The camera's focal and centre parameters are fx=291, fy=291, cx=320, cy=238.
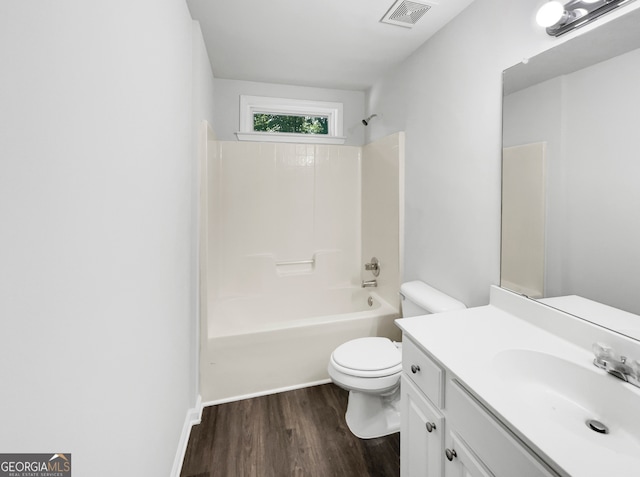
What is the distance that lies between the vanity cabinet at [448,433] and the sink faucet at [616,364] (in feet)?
1.49

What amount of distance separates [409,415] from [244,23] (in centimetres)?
229

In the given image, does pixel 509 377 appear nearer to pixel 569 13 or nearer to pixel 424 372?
pixel 424 372

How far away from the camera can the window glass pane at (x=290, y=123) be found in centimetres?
284

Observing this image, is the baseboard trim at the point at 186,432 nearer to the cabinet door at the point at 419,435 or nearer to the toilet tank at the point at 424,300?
the cabinet door at the point at 419,435

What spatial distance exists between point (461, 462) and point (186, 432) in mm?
1487

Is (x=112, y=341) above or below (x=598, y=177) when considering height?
below

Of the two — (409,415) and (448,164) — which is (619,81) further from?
(409,415)

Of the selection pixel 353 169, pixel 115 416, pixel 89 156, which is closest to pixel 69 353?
pixel 115 416

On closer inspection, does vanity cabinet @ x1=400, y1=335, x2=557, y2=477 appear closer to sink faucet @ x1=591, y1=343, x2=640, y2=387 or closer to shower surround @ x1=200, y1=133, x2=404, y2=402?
sink faucet @ x1=591, y1=343, x2=640, y2=387

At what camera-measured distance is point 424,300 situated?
1.79 m

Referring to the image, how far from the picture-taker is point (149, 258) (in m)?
1.06

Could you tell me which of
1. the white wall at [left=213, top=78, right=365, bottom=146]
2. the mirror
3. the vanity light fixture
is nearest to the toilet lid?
the mirror

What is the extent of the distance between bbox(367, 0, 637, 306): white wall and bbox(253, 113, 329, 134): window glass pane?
96cm

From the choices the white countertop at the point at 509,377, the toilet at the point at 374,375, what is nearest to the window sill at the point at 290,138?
the toilet at the point at 374,375
